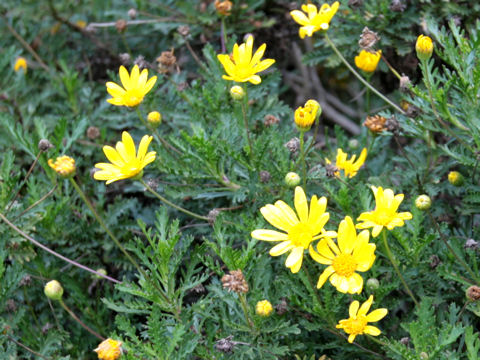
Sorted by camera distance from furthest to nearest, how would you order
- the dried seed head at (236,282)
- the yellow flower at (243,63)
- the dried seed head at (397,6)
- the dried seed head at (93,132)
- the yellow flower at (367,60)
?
1. the dried seed head at (93,132)
2. the dried seed head at (397,6)
3. the yellow flower at (367,60)
4. the yellow flower at (243,63)
5. the dried seed head at (236,282)

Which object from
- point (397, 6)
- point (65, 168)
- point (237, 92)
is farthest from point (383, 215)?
point (397, 6)

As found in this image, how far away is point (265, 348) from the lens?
5.59 feet

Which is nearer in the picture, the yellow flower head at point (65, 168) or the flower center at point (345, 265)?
the flower center at point (345, 265)

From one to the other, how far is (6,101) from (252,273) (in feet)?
5.44

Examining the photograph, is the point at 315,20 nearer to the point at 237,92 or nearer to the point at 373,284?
the point at 237,92

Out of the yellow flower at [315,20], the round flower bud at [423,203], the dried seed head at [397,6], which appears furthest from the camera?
the dried seed head at [397,6]

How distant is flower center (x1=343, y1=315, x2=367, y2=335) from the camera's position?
159 cm

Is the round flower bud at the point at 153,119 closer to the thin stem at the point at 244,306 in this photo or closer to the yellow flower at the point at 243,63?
the yellow flower at the point at 243,63

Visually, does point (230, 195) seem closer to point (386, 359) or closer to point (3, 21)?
point (386, 359)

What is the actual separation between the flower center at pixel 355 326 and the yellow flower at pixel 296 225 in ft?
0.71

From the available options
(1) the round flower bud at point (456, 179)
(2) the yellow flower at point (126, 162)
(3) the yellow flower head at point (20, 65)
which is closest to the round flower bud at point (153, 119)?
(2) the yellow flower at point (126, 162)

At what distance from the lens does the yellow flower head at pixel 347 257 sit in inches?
62.0

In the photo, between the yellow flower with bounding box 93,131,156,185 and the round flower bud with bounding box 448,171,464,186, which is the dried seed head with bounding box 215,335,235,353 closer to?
the yellow flower with bounding box 93,131,156,185

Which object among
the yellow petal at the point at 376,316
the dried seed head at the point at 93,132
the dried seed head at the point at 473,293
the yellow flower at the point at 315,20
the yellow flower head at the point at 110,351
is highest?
the yellow flower at the point at 315,20
